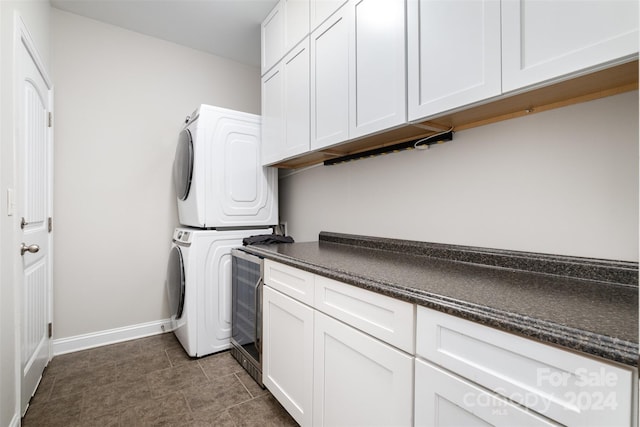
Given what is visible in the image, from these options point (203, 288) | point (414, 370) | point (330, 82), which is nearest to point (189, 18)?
point (330, 82)

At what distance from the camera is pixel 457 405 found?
82 cm

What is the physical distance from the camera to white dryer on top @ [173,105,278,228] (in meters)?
2.28

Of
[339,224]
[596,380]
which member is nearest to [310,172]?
[339,224]

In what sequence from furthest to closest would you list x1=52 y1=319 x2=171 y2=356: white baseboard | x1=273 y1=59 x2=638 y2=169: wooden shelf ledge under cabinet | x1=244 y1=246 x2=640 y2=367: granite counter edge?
x1=52 y1=319 x2=171 y2=356: white baseboard < x1=273 y1=59 x2=638 y2=169: wooden shelf ledge under cabinet < x1=244 y1=246 x2=640 y2=367: granite counter edge

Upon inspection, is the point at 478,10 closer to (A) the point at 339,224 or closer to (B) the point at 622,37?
(B) the point at 622,37

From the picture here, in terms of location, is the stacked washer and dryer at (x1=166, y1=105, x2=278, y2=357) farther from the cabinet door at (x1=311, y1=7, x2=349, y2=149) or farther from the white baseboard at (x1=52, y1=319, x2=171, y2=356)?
the cabinet door at (x1=311, y1=7, x2=349, y2=149)

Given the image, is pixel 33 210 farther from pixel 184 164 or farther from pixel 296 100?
pixel 296 100

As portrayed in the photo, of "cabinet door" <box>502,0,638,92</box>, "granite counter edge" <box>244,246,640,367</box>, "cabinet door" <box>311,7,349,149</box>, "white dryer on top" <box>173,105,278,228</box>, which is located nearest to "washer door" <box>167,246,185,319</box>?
"white dryer on top" <box>173,105,278,228</box>

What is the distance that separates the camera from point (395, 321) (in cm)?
99

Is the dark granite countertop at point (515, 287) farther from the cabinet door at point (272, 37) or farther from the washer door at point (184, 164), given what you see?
the cabinet door at point (272, 37)

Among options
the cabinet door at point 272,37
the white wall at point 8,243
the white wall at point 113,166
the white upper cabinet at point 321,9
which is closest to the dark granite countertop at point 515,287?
the white wall at point 8,243

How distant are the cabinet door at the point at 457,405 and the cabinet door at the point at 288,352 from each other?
61 centimetres

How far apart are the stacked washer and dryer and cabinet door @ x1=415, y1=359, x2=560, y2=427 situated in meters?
1.80

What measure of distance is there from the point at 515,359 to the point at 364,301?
51 centimetres
